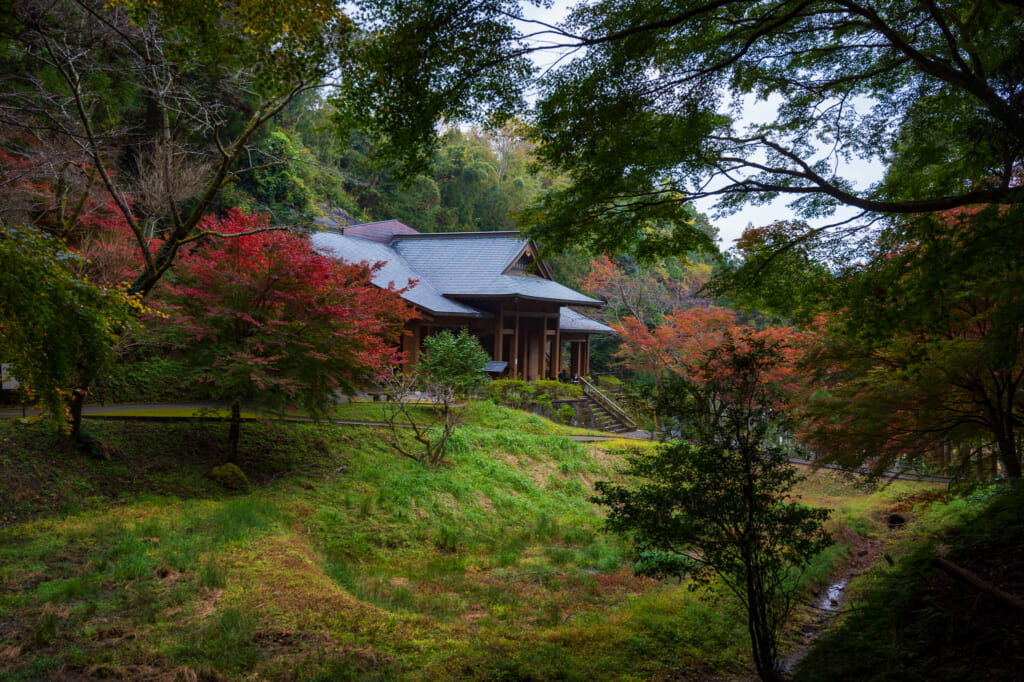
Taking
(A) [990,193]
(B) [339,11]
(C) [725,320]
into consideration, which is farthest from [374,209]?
(A) [990,193]

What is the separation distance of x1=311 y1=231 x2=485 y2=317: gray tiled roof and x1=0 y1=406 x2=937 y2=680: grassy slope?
29.4ft

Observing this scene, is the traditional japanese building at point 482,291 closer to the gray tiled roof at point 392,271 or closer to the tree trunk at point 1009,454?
the gray tiled roof at point 392,271

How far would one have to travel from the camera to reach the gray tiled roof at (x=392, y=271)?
65.9 ft

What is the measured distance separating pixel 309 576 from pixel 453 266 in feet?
60.3

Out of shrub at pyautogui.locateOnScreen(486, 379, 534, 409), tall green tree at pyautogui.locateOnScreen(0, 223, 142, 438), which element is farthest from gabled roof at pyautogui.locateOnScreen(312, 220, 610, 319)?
tall green tree at pyautogui.locateOnScreen(0, 223, 142, 438)

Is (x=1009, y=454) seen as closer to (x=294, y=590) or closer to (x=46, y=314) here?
(x=294, y=590)

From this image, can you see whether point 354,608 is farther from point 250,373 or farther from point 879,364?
point 879,364

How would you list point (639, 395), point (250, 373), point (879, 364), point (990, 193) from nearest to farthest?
point (990, 193)
point (639, 395)
point (879, 364)
point (250, 373)

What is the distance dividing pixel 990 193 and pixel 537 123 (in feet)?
12.3

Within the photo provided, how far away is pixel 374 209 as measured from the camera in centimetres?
3638

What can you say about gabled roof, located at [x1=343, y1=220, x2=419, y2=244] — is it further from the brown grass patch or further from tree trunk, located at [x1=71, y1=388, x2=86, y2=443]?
the brown grass patch

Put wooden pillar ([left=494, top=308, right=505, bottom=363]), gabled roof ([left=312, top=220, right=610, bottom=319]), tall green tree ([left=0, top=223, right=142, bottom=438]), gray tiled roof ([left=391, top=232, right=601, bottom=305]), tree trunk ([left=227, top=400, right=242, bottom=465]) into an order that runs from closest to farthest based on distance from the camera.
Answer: tall green tree ([left=0, top=223, right=142, bottom=438]) → tree trunk ([left=227, top=400, right=242, bottom=465]) → gabled roof ([left=312, top=220, right=610, bottom=319]) → wooden pillar ([left=494, top=308, right=505, bottom=363]) → gray tiled roof ([left=391, top=232, right=601, bottom=305])

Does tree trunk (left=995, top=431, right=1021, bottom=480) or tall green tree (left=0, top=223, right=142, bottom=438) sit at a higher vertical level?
tall green tree (left=0, top=223, right=142, bottom=438)

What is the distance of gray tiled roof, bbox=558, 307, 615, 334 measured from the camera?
1019 inches
